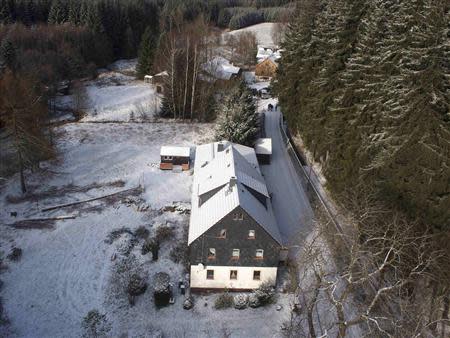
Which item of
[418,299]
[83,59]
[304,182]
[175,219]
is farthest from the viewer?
[83,59]

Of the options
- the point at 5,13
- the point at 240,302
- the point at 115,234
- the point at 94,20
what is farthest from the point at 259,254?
the point at 5,13

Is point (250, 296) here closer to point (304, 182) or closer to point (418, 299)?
point (418, 299)

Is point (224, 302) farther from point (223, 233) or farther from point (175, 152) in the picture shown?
point (175, 152)

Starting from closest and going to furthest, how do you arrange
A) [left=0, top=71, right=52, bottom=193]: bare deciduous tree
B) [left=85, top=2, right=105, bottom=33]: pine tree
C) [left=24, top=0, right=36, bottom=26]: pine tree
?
1. [left=0, top=71, right=52, bottom=193]: bare deciduous tree
2. [left=85, top=2, right=105, bottom=33]: pine tree
3. [left=24, top=0, right=36, bottom=26]: pine tree

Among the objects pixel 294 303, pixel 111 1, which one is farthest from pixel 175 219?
pixel 111 1

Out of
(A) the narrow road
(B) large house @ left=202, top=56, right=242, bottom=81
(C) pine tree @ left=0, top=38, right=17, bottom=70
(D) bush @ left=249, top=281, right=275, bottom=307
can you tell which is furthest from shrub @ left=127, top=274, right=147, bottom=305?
(C) pine tree @ left=0, top=38, right=17, bottom=70

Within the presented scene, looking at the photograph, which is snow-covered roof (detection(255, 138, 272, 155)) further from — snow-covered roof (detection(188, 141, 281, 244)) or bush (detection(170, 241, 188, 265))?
bush (detection(170, 241, 188, 265))
